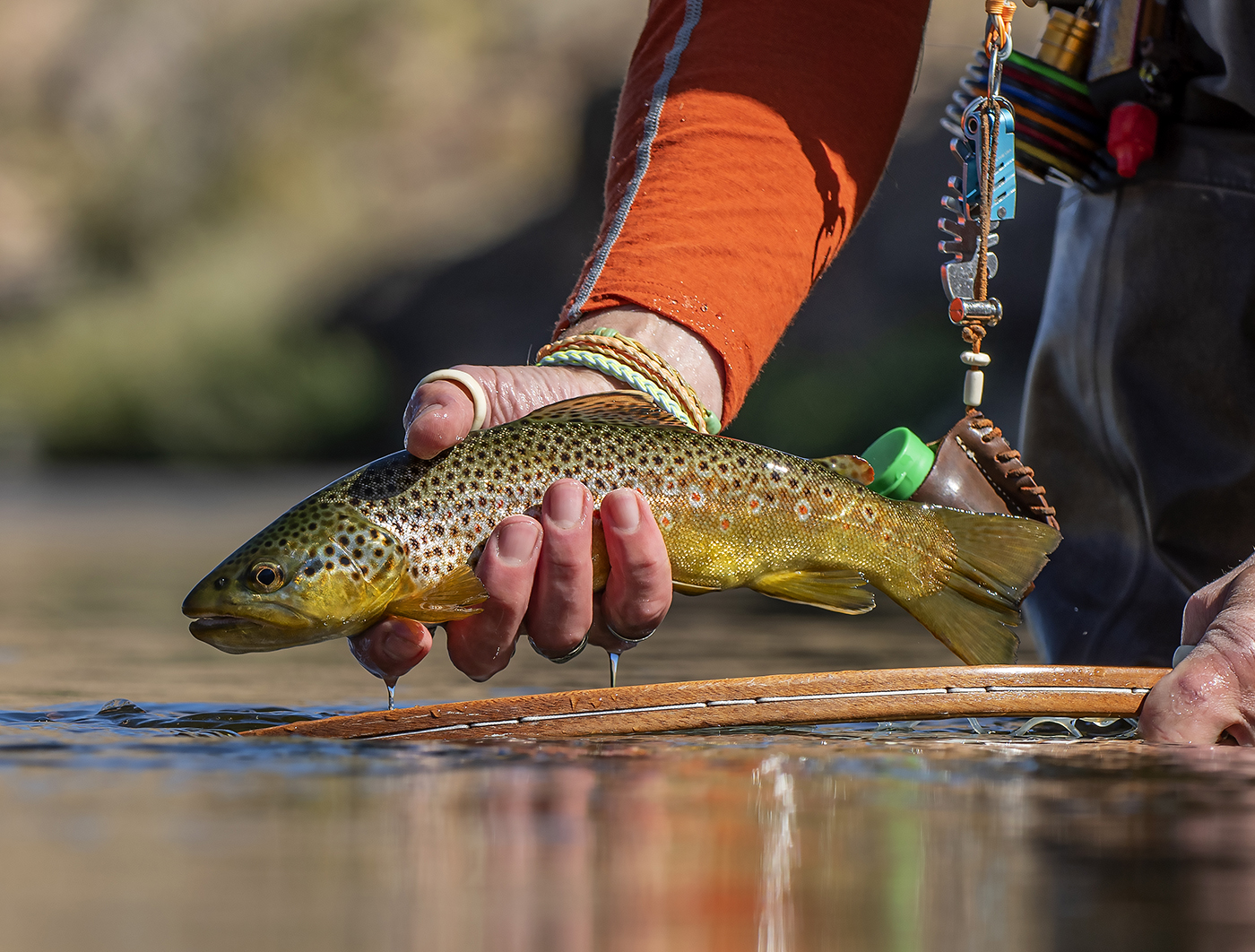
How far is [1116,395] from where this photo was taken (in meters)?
3.17

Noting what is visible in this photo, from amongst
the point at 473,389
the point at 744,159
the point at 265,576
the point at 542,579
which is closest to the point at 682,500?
the point at 542,579

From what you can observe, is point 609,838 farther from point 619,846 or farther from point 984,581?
point 984,581

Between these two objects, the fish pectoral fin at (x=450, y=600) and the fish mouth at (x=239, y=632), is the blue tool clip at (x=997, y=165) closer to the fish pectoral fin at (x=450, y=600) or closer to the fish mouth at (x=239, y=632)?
the fish pectoral fin at (x=450, y=600)

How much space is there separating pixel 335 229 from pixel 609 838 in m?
21.6

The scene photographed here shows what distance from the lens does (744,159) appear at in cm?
304

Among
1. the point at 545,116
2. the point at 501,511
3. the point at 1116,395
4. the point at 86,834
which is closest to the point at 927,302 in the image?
the point at 545,116

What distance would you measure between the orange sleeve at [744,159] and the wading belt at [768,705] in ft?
3.24

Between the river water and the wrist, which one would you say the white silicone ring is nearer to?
the wrist

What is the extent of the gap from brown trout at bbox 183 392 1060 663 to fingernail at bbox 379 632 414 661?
0.05 meters

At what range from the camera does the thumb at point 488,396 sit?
230 centimetres

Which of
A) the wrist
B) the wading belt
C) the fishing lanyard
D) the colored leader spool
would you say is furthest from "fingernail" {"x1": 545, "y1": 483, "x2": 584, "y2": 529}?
the colored leader spool

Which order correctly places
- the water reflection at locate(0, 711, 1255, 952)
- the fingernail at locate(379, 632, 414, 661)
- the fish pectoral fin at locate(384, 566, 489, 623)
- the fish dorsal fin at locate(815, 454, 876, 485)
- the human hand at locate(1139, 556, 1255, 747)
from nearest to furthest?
1. the water reflection at locate(0, 711, 1255, 952)
2. the human hand at locate(1139, 556, 1255, 747)
3. the fish pectoral fin at locate(384, 566, 489, 623)
4. the fingernail at locate(379, 632, 414, 661)
5. the fish dorsal fin at locate(815, 454, 876, 485)

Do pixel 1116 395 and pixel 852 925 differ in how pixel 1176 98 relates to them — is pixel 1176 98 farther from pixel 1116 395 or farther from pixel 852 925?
pixel 852 925

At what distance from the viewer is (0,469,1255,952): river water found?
3.40 ft
